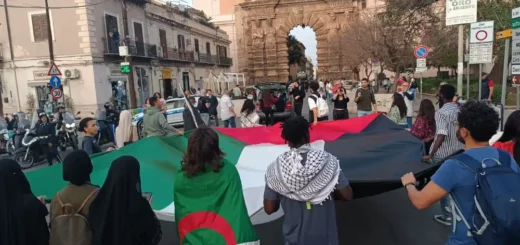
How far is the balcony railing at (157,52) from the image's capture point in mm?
26172

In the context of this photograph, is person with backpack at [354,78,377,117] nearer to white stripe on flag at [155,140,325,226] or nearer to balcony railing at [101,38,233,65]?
white stripe on flag at [155,140,325,226]

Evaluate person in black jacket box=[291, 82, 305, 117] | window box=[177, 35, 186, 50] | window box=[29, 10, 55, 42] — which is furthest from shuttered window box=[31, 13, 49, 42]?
person in black jacket box=[291, 82, 305, 117]

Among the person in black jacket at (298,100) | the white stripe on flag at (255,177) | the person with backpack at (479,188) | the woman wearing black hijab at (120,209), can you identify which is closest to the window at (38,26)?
the person in black jacket at (298,100)

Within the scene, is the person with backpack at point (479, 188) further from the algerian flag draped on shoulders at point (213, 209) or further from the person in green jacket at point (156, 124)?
the person in green jacket at point (156, 124)

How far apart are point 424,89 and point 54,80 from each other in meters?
27.2

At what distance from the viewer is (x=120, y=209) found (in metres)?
2.90

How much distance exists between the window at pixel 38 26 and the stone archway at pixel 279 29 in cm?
2722

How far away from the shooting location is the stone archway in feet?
153

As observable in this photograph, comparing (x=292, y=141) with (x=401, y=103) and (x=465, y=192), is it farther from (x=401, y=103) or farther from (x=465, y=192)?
(x=401, y=103)

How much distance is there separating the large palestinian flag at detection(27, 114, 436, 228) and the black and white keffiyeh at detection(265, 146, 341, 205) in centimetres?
82

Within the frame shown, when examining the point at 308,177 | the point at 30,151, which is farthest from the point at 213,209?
the point at 30,151

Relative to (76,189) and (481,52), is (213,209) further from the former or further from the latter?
(481,52)

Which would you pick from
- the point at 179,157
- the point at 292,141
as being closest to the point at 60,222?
the point at 292,141

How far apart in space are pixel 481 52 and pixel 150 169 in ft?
28.1
